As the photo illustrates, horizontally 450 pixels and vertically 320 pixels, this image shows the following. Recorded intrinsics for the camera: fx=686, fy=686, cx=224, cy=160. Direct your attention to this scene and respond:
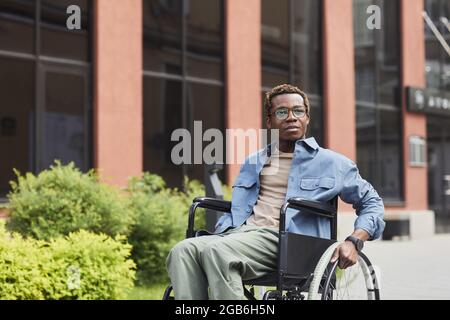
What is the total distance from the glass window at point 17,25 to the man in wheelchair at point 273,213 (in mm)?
7574

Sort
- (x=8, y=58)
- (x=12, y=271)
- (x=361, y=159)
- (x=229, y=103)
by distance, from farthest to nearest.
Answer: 1. (x=361, y=159)
2. (x=229, y=103)
3. (x=8, y=58)
4. (x=12, y=271)

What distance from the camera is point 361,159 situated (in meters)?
17.3

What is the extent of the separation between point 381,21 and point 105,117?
9720mm

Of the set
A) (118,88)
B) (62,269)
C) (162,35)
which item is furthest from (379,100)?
(62,269)

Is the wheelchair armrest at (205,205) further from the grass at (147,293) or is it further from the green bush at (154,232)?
the green bush at (154,232)

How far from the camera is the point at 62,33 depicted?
37.3 feet

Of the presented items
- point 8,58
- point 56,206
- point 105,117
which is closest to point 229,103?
point 105,117

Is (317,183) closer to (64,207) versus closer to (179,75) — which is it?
(64,207)

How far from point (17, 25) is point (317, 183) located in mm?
8228

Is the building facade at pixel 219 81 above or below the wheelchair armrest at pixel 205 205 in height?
above

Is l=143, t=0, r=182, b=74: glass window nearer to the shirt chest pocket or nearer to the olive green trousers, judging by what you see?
the shirt chest pocket

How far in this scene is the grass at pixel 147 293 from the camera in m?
7.55

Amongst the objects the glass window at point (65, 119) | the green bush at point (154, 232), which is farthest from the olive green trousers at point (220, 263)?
the glass window at point (65, 119)

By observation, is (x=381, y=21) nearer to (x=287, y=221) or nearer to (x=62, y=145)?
(x=62, y=145)
